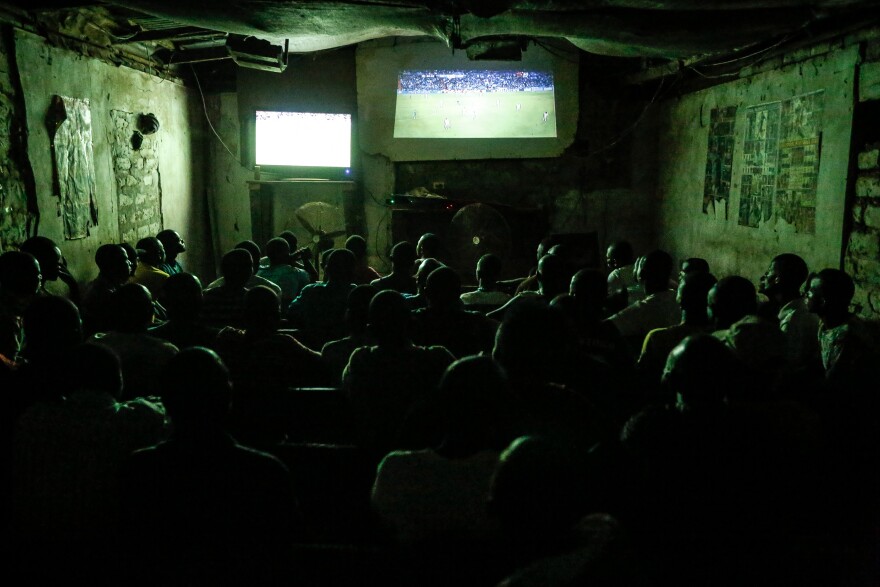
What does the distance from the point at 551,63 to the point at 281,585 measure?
32.3ft

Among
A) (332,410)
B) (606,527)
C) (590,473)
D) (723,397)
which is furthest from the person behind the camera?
(332,410)

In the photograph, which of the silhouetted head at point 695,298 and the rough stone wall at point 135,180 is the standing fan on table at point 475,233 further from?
the silhouetted head at point 695,298

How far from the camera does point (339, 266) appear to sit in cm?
511

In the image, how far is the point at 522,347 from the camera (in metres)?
2.70

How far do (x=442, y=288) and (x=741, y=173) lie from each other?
5536 mm

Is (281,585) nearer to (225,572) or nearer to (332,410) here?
(225,572)

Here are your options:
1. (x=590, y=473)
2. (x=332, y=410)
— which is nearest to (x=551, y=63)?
(x=332, y=410)

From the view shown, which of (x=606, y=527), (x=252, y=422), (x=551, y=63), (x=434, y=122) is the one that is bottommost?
(x=252, y=422)

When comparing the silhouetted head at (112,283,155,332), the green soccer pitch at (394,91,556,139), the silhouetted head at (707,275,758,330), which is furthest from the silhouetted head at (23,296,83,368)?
the green soccer pitch at (394,91,556,139)

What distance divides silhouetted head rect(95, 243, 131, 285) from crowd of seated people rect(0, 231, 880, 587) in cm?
166

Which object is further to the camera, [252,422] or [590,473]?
[252,422]

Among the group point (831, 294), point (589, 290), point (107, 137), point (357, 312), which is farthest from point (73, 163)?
point (831, 294)

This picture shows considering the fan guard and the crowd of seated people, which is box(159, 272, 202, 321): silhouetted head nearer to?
the crowd of seated people

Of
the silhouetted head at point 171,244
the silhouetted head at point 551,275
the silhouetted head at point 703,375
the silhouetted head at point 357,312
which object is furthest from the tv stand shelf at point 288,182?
the silhouetted head at point 703,375
